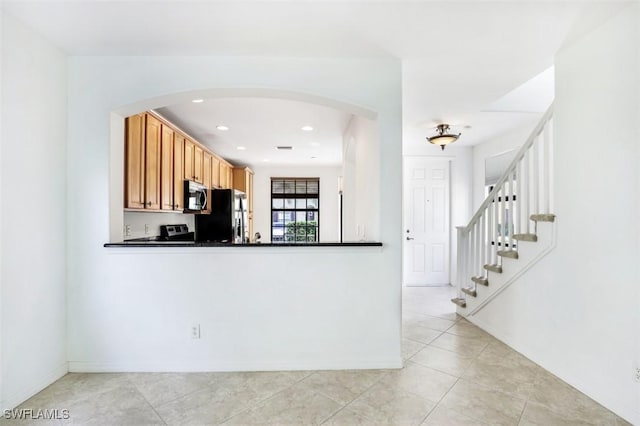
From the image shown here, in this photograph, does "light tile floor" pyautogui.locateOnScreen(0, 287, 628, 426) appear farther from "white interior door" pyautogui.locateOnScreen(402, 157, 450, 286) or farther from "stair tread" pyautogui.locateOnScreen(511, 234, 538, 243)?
"white interior door" pyautogui.locateOnScreen(402, 157, 450, 286)

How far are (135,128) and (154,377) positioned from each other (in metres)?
2.20

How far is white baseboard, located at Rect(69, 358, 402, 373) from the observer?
2.37m

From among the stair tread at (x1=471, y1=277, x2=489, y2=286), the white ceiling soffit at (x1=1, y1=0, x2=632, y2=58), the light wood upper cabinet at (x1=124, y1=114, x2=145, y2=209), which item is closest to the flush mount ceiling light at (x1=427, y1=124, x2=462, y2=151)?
the white ceiling soffit at (x1=1, y1=0, x2=632, y2=58)

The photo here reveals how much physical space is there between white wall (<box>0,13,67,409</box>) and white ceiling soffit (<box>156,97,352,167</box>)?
131cm

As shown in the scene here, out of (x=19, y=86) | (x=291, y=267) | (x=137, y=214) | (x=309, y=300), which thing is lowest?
(x=309, y=300)

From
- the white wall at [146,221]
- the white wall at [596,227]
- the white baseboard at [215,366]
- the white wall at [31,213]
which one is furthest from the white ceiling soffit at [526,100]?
the white wall at [146,221]

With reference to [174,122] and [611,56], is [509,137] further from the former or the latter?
[174,122]

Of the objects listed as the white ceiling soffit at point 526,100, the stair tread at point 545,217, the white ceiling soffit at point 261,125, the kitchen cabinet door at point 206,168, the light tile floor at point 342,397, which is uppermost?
the white ceiling soffit at point 526,100

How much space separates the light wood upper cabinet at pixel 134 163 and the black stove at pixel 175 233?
1.37 m

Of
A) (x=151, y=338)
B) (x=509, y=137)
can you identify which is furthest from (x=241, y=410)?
(x=509, y=137)

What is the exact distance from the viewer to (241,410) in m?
1.91

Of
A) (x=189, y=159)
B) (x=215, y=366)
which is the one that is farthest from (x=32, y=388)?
(x=189, y=159)

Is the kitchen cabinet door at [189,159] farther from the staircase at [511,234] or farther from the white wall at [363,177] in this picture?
the staircase at [511,234]

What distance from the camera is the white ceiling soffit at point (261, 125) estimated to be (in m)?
3.43
